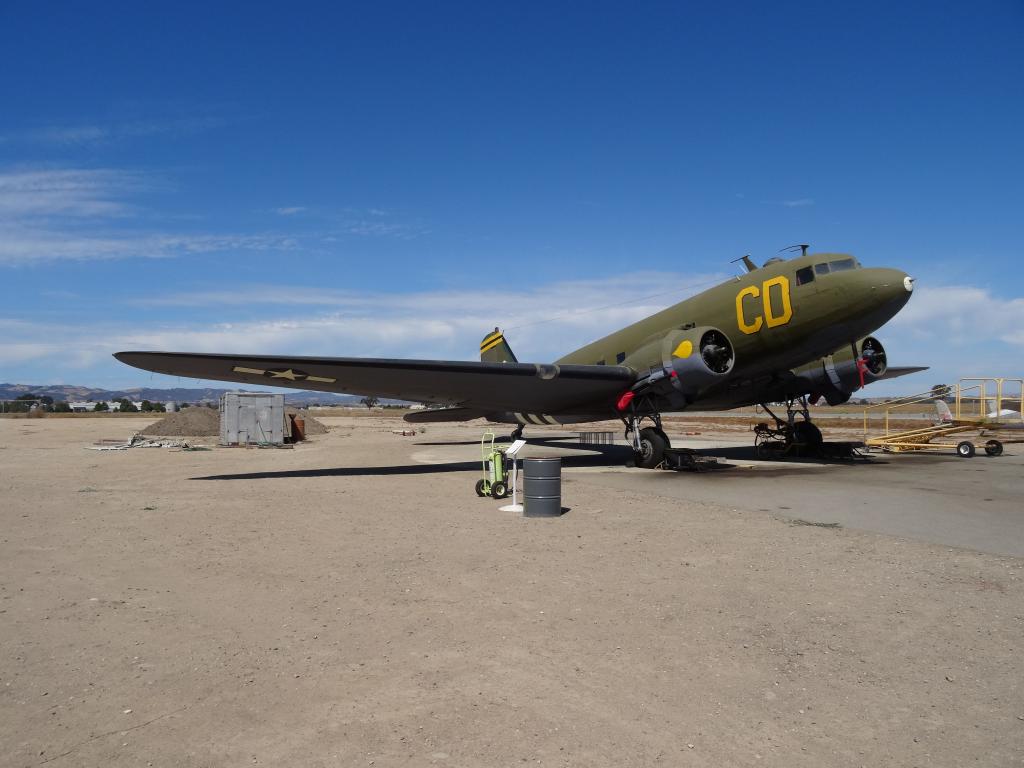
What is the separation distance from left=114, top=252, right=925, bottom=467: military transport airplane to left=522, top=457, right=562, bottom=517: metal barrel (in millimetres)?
6401

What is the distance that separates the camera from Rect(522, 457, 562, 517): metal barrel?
1117 cm

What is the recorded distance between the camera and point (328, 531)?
1018 cm

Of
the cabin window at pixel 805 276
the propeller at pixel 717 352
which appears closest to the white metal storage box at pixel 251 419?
the propeller at pixel 717 352

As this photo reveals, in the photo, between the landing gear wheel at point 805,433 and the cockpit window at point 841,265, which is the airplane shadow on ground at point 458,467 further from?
the cockpit window at point 841,265

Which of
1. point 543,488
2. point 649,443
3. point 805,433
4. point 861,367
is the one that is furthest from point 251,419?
point 861,367

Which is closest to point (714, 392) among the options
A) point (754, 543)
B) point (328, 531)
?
point (754, 543)

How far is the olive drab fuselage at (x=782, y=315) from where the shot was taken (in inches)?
634

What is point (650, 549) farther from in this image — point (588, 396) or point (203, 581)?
point (588, 396)

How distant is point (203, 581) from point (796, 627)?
238 inches

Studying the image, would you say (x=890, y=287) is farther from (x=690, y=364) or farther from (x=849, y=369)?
(x=849, y=369)

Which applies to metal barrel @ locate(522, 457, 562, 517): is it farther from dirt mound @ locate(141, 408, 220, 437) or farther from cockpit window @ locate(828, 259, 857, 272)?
dirt mound @ locate(141, 408, 220, 437)

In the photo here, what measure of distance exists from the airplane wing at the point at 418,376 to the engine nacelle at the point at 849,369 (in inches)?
290

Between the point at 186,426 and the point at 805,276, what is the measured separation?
36.3 m

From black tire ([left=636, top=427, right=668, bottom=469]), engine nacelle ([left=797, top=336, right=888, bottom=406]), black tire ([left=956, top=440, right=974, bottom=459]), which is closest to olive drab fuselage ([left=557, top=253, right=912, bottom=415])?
Answer: black tire ([left=636, top=427, right=668, bottom=469])
